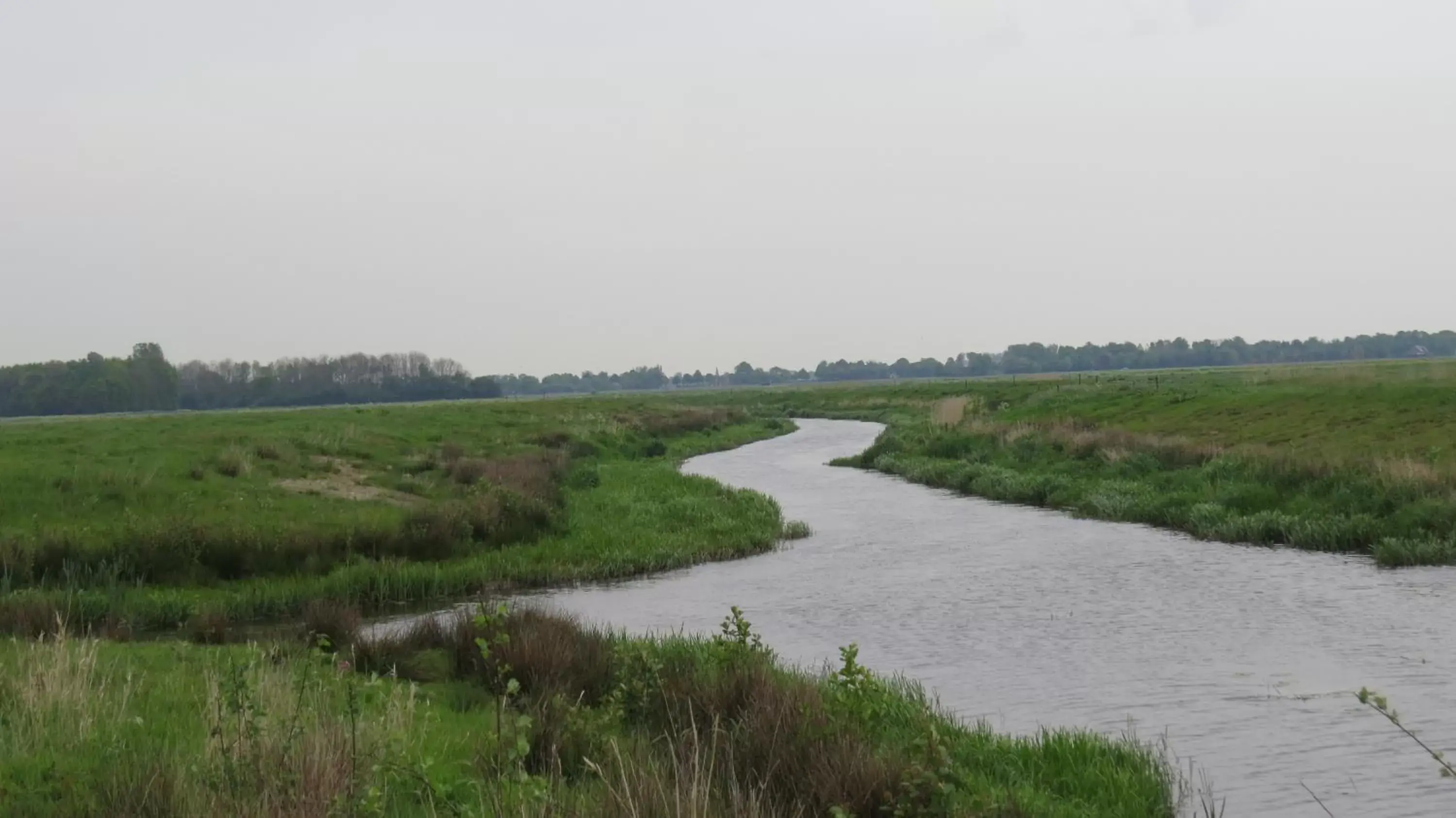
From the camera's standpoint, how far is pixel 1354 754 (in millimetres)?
10555

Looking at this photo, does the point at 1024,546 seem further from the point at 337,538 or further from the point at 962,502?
the point at 337,538

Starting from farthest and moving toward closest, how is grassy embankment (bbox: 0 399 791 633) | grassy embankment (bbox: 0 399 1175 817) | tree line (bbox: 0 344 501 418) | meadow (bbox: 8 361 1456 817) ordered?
tree line (bbox: 0 344 501 418) → grassy embankment (bbox: 0 399 791 633) → meadow (bbox: 8 361 1456 817) → grassy embankment (bbox: 0 399 1175 817)

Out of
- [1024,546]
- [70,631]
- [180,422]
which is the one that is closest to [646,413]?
[180,422]

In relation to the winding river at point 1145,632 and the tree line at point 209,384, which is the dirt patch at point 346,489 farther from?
the tree line at point 209,384

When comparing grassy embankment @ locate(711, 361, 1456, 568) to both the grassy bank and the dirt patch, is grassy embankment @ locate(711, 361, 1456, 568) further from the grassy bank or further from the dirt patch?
the dirt patch

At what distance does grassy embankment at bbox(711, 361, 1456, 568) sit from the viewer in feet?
77.6

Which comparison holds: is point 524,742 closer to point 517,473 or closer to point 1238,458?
point 517,473

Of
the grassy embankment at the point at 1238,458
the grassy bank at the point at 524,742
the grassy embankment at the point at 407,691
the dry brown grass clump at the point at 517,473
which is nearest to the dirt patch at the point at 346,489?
the grassy embankment at the point at 407,691

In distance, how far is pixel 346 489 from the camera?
2967 centimetres

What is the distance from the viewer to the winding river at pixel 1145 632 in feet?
35.0

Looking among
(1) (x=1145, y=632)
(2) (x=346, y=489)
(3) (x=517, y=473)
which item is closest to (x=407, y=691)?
(1) (x=1145, y=632)

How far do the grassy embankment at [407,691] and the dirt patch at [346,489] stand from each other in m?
0.21

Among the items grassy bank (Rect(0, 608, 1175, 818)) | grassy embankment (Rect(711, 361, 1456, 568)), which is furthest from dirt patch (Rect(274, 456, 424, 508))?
grassy embankment (Rect(711, 361, 1456, 568))

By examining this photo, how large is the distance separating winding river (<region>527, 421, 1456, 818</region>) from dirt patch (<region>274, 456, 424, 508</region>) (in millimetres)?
9325
